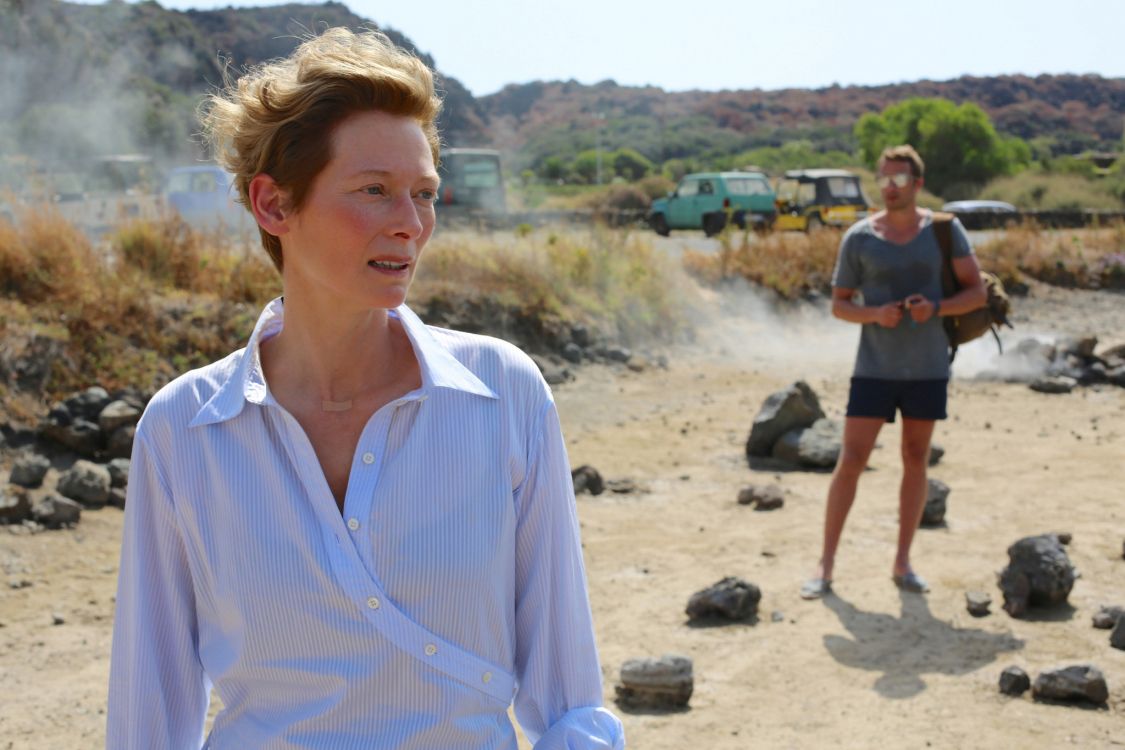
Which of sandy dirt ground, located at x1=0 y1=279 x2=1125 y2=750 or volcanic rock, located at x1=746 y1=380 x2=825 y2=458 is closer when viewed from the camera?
sandy dirt ground, located at x1=0 y1=279 x2=1125 y2=750

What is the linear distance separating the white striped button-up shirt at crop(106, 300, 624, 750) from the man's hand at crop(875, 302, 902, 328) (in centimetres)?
394

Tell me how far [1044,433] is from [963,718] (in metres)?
5.84

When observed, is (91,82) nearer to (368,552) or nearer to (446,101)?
(446,101)

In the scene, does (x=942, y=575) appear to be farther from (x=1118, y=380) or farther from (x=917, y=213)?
(x=1118, y=380)

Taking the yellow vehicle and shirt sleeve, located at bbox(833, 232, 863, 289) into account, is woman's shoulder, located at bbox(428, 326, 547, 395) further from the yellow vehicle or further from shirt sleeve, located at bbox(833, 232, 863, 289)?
the yellow vehicle

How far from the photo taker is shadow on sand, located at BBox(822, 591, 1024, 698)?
5.07 m

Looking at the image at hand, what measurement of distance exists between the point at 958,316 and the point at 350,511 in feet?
15.5

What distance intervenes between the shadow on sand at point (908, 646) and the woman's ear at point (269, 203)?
3.65 m

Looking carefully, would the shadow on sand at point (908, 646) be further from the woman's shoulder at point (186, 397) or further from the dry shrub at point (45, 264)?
the dry shrub at point (45, 264)

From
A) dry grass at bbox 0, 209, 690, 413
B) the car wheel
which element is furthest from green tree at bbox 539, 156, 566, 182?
dry grass at bbox 0, 209, 690, 413

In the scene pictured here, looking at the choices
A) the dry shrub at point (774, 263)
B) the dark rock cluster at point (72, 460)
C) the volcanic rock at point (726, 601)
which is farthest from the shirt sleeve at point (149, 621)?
the dry shrub at point (774, 263)

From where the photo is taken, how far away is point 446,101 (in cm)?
1178

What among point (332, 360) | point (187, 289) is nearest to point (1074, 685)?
point (332, 360)

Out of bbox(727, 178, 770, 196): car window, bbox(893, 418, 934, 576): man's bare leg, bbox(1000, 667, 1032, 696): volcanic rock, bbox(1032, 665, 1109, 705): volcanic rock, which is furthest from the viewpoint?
bbox(727, 178, 770, 196): car window
